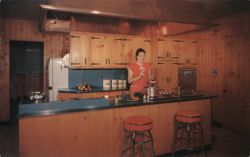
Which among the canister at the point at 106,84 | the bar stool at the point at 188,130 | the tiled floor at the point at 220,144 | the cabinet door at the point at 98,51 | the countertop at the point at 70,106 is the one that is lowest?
→ the tiled floor at the point at 220,144

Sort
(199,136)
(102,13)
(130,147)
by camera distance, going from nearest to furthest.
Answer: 1. (130,147)
2. (102,13)
3. (199,136)

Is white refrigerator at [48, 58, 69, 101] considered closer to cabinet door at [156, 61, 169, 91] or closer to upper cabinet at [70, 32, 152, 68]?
upper cabinet at [70, 32, 152, 68]

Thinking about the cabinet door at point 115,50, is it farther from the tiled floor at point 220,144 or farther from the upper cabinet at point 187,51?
the tiled floor at point 220,144

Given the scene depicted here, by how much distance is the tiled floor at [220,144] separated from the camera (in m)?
3.49

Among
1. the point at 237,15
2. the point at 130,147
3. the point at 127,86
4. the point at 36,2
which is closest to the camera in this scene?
the point at 130,147

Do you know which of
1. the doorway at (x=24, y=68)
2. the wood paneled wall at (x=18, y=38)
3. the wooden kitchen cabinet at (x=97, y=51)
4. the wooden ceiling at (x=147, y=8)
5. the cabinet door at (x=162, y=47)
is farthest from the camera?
the doorway at (x=24, y=68)

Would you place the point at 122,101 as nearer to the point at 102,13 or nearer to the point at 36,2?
the point at 102,13

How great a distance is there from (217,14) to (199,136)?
3.10 m

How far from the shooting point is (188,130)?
2957 millimetres

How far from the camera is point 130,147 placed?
A: 2867 millimetres

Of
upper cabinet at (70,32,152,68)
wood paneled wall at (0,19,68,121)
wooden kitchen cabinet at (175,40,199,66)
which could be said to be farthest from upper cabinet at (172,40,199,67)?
wood paneled wall at (0,19,68,121)

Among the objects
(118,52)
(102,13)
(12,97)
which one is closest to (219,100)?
(118,52)

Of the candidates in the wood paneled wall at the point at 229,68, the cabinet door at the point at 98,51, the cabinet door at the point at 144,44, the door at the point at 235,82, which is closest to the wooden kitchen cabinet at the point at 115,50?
the cabinet door at the point at 98,51

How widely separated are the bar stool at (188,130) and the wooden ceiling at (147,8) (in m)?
1.73
